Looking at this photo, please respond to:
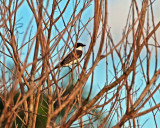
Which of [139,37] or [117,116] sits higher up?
[139,37]

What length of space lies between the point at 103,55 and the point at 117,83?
1.02 feet

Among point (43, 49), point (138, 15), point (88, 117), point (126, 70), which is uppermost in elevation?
point (138, 15)

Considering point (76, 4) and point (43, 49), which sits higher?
point (76, 4)

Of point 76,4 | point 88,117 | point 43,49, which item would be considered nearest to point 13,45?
point 43,49

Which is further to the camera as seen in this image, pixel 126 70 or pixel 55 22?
Answer: pixel 55 22

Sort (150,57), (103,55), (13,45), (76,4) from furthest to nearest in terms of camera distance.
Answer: (76,4), (13,45), (103,55), (150,57)

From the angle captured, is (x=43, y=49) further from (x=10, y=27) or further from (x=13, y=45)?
(x=10, y=27)

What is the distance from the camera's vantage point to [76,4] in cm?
384

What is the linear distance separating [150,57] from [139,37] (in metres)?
0.21

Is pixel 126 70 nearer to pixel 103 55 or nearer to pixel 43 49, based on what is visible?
pixel 103 55

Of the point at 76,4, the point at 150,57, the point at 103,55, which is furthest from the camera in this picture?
the point at 76,4

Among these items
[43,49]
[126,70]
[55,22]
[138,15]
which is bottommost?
[126,70]

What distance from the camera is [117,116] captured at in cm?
357

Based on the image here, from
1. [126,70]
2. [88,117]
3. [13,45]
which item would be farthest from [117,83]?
[13,45]
